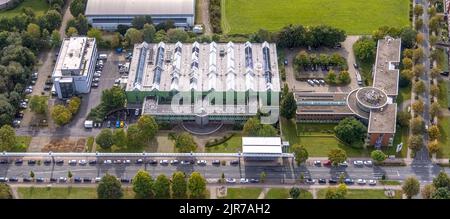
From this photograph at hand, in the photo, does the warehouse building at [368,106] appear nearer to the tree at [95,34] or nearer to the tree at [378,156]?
the tree at [378,156]

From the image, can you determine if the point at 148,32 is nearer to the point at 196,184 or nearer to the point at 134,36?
the point at 134,36

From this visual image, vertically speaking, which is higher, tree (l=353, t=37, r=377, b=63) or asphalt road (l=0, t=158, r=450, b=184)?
tree (l=353, t=37, r=377, b=63)

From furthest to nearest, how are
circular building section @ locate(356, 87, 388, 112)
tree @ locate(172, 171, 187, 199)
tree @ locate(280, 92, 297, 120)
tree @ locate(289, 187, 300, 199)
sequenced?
circular building section @ locate(356, 87, 388, 112), tree @ locate(280, 92, 297, 120), tree @ locate(172, 171, 187, 199), tree @ locate(289, 187, 300, 199)

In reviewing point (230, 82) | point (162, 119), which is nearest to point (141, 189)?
point (162, 119)

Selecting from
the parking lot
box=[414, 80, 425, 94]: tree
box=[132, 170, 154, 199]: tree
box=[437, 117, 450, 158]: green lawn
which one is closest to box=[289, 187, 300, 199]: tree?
box=[132, 170, 154, 199]: tree

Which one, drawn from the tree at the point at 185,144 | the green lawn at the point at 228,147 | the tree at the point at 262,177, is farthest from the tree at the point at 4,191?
the tree at the point at 262,177

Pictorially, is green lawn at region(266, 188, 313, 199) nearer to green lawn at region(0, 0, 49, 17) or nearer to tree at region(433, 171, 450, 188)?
tree at region(433, 171, 450, 188)

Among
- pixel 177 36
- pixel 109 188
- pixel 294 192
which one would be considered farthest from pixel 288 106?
pixel 109 188
